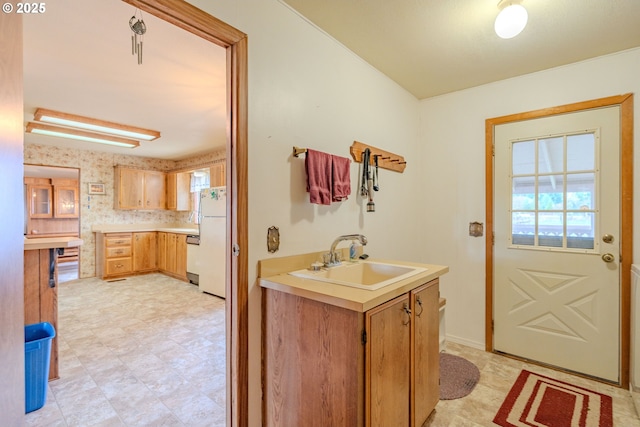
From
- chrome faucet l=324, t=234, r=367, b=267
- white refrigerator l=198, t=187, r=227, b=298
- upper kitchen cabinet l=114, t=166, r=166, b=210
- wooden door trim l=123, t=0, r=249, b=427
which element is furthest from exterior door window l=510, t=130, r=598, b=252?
upper kitchen cabinet l=114, t=166, r=166, b=210

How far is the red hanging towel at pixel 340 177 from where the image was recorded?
73.0 inches

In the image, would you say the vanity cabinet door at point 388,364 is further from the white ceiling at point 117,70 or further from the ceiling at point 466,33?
the white ceiling at point 117,70

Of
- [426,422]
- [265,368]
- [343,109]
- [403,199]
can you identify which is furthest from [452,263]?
[265,368]

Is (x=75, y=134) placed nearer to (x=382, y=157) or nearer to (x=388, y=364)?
(x=382, y=157)

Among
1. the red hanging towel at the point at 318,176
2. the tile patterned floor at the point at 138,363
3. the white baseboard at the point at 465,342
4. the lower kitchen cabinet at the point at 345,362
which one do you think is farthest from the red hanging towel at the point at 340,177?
the white baseboard at the point at 465,342

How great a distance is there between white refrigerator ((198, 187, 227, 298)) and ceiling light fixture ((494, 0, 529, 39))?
3.61 metres

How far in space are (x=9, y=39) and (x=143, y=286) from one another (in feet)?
16.9

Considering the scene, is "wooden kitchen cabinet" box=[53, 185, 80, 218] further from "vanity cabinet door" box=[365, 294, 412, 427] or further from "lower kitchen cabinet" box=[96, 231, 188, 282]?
"vanity cabinet door" box=[365, 294, 412, 427]

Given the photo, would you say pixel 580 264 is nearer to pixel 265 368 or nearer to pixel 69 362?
pixel 265 368

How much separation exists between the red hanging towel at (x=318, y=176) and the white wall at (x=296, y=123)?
0.28 ft

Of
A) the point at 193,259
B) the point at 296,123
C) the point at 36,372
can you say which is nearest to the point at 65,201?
the point at 193,259

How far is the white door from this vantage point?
2.22 m

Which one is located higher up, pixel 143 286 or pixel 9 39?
pixel 9 39

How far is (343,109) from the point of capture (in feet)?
6.88
